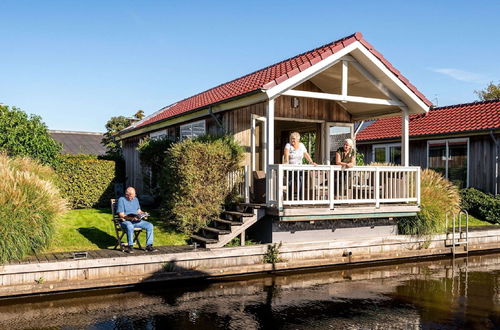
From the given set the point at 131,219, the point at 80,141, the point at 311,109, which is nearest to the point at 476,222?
the point at 311,109

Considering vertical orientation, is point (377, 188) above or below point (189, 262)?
above

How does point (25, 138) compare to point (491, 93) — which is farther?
point (491, 93)

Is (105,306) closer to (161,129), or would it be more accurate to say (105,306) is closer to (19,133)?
(19,133)

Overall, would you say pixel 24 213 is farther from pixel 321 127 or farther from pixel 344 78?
pixel 321 127

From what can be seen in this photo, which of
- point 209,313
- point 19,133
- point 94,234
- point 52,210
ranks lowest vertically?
point 209,313

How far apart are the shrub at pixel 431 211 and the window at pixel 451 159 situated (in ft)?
16.4

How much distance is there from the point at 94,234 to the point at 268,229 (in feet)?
12.4

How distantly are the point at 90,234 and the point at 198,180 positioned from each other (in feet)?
8.51

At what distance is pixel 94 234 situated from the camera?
10.0 metres

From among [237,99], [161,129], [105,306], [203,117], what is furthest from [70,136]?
[105,306]

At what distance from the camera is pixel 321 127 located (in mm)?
13242

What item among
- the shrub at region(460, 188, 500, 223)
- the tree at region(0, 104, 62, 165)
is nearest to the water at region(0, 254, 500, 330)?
the shrub at region(460, 188, 500, 223)

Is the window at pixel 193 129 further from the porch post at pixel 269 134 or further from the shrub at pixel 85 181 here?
the porch post at pixel 269 134

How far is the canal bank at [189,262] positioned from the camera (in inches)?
301
